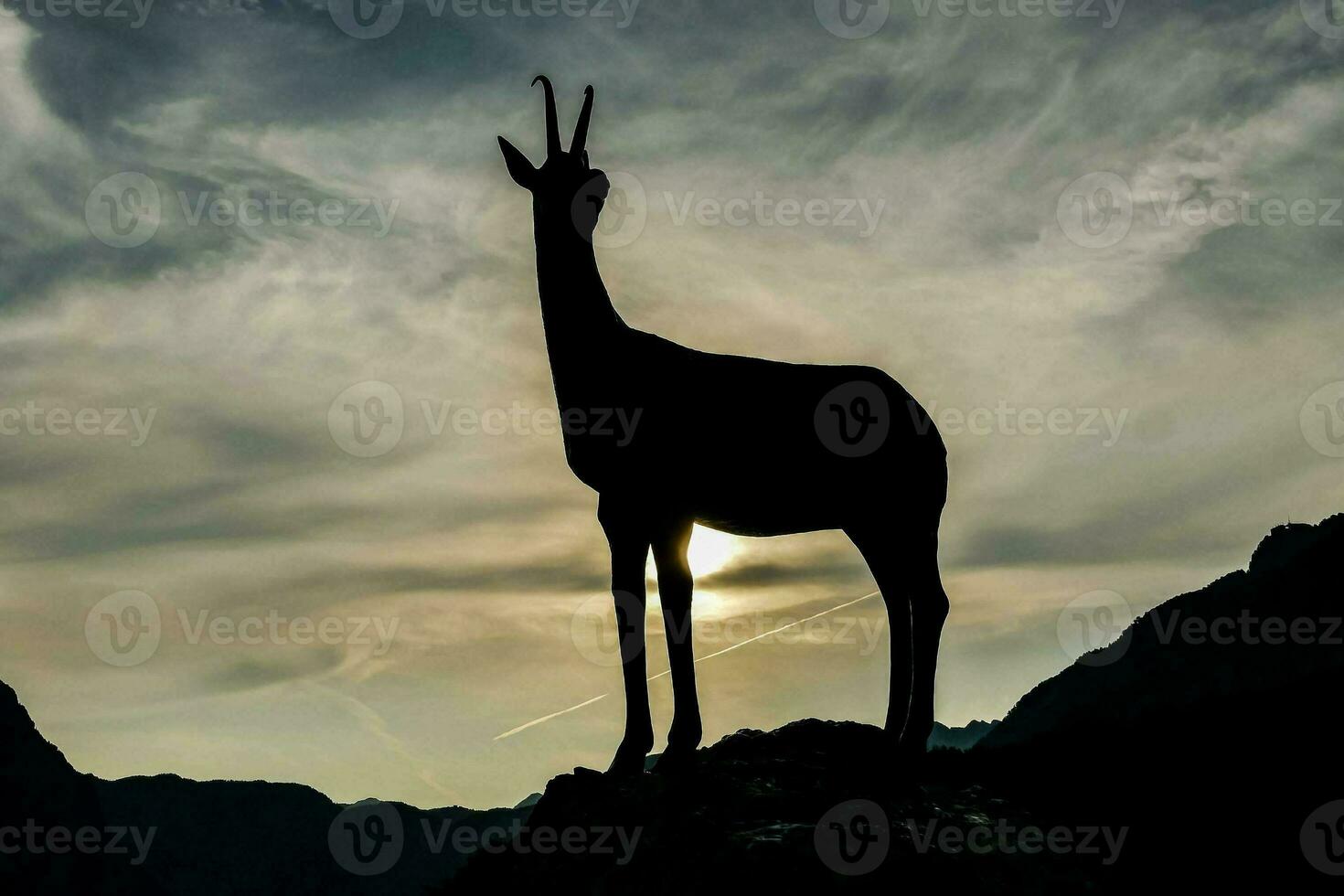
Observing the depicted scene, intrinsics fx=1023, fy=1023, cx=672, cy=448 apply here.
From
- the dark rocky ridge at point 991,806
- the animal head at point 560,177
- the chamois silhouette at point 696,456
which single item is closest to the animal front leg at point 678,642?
the chamois silhouette at point 696,456

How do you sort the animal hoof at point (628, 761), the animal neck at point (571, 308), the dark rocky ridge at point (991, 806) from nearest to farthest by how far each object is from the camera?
the dark rocky ridge at point (991, 806) → the animal hoof at point (628, 761) → the animal neck at point (571, 308)

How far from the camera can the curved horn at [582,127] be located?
381 inches

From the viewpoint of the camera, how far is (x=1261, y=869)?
777cm

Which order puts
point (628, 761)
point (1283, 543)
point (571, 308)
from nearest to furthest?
1. point (628, 761)
2. point (571, 308)
3. point (1283, 543)

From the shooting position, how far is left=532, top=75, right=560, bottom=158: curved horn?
9.62 meters

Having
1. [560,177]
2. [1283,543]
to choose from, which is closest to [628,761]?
[560,177]

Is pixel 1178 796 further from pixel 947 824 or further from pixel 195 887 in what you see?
pixel 195 887

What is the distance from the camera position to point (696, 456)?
923 centimetres

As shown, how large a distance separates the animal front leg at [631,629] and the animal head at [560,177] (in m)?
2.83

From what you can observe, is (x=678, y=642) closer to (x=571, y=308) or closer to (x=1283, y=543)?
(x=571, y=308)

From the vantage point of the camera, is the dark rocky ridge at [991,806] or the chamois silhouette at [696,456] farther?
the chamois silhouette at [696,456]

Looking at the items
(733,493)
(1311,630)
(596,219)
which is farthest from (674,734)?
(1311,630)

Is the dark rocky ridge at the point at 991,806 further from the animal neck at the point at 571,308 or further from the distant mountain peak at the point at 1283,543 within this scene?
the distant mountain peak at the point at 1283,543

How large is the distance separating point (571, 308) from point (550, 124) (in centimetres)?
175
